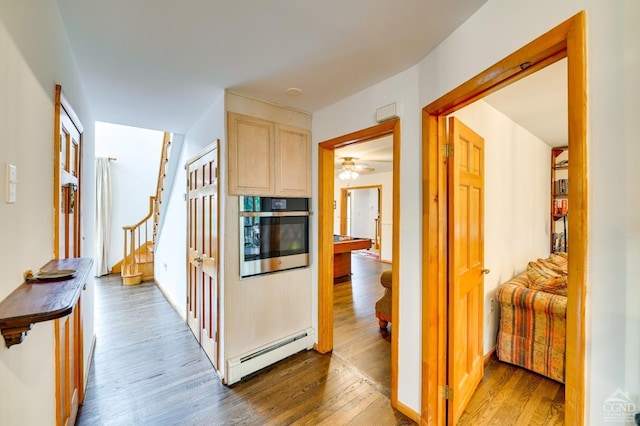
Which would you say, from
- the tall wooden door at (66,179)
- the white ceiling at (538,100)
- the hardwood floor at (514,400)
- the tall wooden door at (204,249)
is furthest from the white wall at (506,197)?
the tall wooden door at (66,179)

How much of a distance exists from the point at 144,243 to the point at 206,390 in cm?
477

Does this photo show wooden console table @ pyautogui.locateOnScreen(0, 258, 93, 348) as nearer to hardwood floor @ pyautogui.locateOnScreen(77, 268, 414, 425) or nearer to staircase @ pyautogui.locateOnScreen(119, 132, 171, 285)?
hardwood floor @ pyautogui.locateOnScreen(77, 268, 414, 425)

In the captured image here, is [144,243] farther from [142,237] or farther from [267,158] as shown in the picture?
[267,158]

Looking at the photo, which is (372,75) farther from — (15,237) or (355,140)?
(15,237)

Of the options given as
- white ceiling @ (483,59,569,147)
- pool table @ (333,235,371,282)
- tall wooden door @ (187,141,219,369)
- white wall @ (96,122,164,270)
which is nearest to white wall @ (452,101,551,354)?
white ceiling @ (483,59,569,147)

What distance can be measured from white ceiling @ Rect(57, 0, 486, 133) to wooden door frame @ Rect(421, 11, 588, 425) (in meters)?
0.40

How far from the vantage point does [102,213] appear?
5.61 meters

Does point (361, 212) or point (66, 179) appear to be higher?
point (66, 179)

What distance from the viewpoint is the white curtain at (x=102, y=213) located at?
5508 mm

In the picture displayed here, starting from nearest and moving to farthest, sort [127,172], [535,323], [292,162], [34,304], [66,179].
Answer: [34,304] → [66,179] → [535,323] → [292,162] → [127,172]

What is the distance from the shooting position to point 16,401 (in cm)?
82

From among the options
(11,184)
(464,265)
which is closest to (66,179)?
(11,184)

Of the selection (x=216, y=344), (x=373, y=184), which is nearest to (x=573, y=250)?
(x=216, y=344)

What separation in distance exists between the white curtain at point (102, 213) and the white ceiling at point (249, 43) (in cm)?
420
